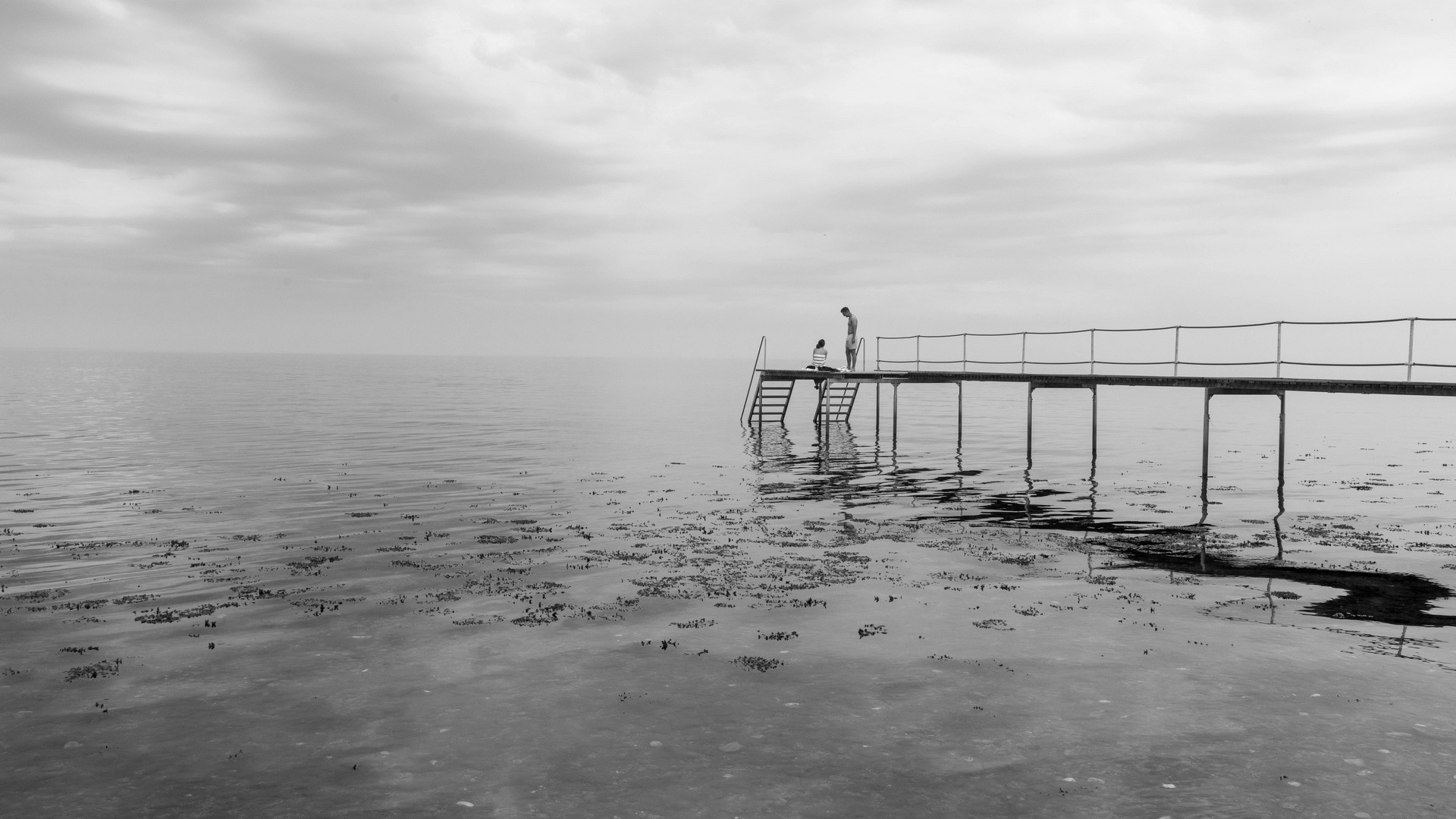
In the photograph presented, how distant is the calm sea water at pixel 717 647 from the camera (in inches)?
393

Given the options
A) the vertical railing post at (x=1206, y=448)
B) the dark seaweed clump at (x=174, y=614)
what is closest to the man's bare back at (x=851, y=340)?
the vertical railing post at (x=1206, y=448)

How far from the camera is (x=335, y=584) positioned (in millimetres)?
18719

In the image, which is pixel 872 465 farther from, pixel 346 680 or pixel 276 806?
pixel 276 806

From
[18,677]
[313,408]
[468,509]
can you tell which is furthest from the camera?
[313,408]

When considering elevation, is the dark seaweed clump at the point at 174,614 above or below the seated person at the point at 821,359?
below

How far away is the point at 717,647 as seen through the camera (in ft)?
48.2

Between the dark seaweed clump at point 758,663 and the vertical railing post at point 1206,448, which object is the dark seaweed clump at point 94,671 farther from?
the vertical railing post at point 1206,448

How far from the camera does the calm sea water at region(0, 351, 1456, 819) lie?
998 centimetres

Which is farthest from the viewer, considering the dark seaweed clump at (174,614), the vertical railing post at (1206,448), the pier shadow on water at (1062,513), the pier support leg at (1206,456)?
the vertical railing post at (1206,448)

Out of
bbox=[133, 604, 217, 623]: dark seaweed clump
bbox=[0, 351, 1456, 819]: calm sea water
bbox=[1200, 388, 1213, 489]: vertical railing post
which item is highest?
bbox=[1200, 388, 1213, 489]: vertical railing post

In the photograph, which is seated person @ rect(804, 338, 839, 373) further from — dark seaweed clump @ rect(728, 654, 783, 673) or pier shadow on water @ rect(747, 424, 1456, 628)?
dark seaweed clump @ rect(728, 654, 783, 673)

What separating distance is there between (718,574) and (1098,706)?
8.92 metres

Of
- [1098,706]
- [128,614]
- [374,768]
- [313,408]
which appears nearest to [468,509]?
[128,614]

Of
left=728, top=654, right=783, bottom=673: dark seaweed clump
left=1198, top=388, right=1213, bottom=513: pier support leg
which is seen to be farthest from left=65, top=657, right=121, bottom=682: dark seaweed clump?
left=1198, top=388, right=1213, bottom=513: pier support leg
